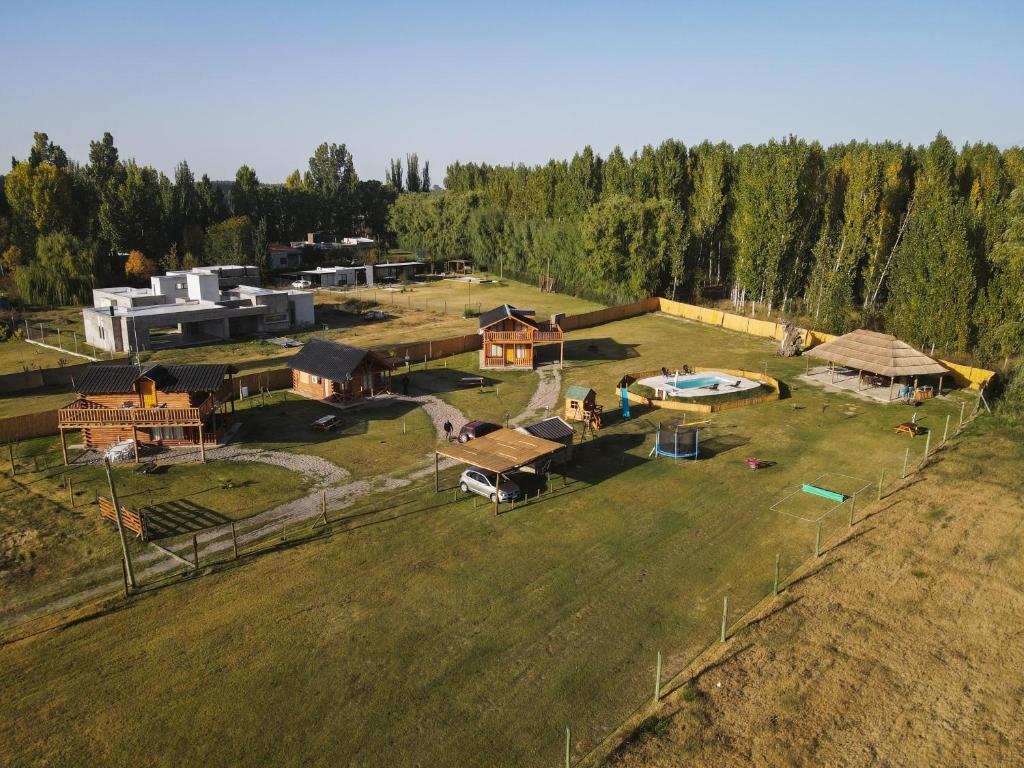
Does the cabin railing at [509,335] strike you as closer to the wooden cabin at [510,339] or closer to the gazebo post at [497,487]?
the wooden cabin at [510,339]

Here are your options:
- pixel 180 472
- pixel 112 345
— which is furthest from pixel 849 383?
pixel 112 345

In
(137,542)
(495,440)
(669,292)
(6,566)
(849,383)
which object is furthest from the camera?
(669,292)

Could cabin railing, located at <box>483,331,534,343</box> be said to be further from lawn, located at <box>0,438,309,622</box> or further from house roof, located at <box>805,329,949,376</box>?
lawn, located at <box>0,438,309,622</box>

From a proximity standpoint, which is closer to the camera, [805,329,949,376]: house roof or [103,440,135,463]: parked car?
[103,440,135,463]: parked car

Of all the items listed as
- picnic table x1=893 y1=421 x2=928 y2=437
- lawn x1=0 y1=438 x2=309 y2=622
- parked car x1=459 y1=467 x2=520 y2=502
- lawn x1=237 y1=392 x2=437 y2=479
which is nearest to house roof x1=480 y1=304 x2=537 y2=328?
lawn x1=237 y1=392 x2=437 y2=479

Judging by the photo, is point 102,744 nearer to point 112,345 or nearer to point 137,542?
point 137,542

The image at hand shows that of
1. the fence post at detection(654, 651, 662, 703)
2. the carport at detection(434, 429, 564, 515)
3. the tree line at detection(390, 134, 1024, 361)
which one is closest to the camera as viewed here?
the fence post at detection(654, 651, 662, 703)

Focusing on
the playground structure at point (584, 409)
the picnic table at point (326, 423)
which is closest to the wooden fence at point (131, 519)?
the picnic table at point (326, 423)

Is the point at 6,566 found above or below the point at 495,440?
below
